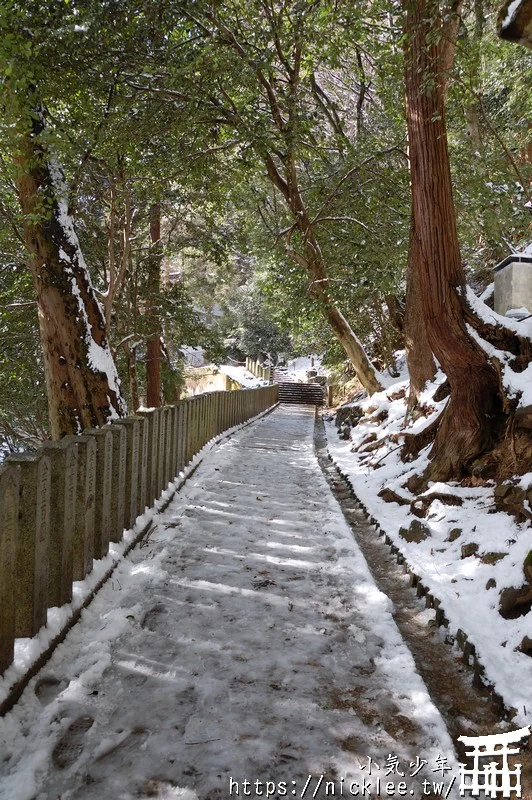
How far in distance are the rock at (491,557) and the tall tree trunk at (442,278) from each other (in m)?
1.75

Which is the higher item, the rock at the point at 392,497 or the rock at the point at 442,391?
the rock at the point at 442,391

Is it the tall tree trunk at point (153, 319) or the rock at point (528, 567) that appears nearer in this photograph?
the rock at point (528, 567)

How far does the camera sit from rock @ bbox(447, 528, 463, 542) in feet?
14.7

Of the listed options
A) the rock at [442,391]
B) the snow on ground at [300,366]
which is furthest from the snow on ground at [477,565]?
the snow on ground at [300,366]

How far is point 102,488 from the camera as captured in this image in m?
3.90

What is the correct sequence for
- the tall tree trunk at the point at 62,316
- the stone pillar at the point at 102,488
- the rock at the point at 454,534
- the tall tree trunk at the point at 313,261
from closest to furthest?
the stone pillar at the point at 102,488 → the rock at the point at 454,534 → the tall tree trunk at the point at 62,316 → the tall tree trunk at the point at 313,261

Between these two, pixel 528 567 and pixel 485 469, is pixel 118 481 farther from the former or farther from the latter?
pixel 485 469

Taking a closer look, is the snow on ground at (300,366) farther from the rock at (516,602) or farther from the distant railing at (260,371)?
the rock at (516,602)

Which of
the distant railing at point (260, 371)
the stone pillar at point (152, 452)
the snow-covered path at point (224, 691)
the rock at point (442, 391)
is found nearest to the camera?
the snow-covered path at point (224, 691)

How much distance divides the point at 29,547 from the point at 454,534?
3368mm

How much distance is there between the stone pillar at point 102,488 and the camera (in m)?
3.88

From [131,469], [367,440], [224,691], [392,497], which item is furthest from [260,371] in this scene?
[224,691]

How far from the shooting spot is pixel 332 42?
8.64 meters

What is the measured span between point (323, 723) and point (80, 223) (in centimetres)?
1210
